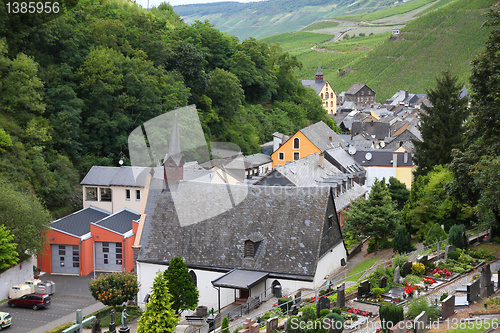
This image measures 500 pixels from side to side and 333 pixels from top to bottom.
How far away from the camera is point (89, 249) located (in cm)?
4538

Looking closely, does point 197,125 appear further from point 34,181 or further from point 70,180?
point 34,181

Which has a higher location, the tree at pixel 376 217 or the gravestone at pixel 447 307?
the tree at pixel 376 217

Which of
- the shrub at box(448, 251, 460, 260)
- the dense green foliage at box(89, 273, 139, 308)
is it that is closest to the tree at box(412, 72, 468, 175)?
the shrub at box(448, 251, 460, 260)

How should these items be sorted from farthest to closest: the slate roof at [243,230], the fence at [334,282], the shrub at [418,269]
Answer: the slate roof at [243,230]
the shrub at [418,269]
the fence at [334,282]

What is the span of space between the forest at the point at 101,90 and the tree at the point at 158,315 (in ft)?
68.2

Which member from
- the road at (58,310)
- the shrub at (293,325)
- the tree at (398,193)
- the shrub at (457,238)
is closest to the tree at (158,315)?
the shrub at (293,325)

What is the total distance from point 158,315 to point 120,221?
78.7 feet

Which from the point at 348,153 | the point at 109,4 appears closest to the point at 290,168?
the point at 348,153

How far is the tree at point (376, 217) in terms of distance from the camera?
1619 inches

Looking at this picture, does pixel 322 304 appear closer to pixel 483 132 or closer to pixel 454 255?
pixel 454 255

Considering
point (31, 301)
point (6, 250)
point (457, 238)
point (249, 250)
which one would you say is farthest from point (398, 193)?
point (6, 250)

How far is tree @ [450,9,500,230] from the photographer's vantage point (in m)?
29.0

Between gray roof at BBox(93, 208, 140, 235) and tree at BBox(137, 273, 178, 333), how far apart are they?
71.1ft

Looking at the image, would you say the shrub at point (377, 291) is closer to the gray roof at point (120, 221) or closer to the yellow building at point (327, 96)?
the gray roof at point (120, 221)
